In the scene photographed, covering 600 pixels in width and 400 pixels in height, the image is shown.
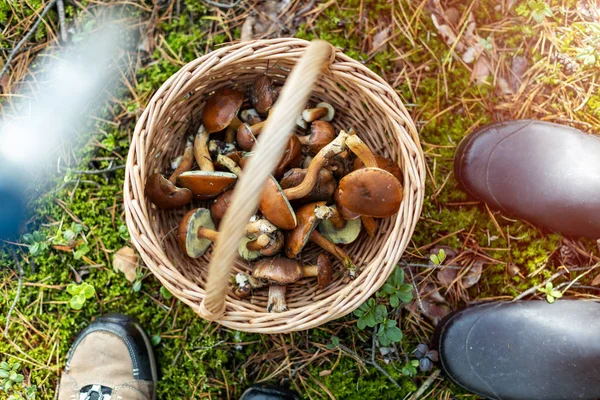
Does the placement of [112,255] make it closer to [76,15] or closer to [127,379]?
[127,379]

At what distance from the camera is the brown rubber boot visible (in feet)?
7.82

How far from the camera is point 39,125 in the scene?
257 centimetres

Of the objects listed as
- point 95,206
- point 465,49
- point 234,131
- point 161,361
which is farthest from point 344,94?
point 161,361

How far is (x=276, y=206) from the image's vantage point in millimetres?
1828

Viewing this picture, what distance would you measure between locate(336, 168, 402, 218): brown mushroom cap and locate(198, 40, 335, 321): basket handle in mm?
406

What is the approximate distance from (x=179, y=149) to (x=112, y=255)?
65 centimetres

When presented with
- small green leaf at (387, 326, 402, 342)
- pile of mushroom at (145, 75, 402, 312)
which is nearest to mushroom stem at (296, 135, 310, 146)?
pile of mushroom at (145, 75, 402, 312)

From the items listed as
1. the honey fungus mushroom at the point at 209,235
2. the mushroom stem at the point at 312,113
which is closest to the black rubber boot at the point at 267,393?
the honey fungus mushroom at the point at 209,235

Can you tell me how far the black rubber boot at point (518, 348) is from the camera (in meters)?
2.29

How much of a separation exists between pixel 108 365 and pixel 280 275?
3.53 feet

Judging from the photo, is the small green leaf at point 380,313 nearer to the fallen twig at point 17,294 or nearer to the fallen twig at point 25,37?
the fallen twig at point 17,294

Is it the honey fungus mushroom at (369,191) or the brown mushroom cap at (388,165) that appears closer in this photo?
the honey fungus mushroom at (369,191)

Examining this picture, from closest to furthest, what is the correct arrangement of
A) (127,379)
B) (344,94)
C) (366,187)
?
(366,187), (344,94), (127,379)

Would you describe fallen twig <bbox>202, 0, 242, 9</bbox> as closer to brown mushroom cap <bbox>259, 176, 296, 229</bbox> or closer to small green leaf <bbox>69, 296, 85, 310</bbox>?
brown mushroom cap <bbox>259, 176, 296, 229</bbox>
